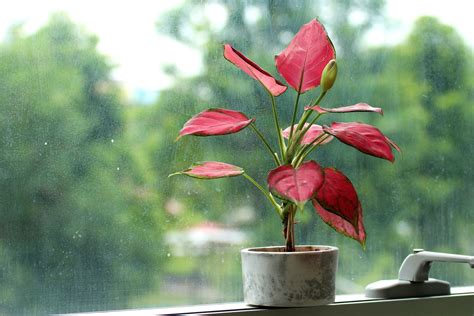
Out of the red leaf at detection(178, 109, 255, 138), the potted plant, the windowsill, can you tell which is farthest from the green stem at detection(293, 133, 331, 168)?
the windowsill

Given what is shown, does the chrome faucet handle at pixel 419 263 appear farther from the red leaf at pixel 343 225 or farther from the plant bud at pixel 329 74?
the plant bud at pixel 329 74

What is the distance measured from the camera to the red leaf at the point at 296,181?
1146 mm

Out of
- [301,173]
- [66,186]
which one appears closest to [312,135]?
[301,173]

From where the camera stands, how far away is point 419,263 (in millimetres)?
1445

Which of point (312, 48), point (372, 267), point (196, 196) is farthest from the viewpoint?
point (372, 267)

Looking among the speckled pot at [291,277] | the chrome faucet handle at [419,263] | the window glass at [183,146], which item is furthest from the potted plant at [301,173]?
the chrome faucet handle at [419,263]

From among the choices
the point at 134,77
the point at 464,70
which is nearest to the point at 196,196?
the point at 134,77

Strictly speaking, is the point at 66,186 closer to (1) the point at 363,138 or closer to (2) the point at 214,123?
(2) the point at 214,123

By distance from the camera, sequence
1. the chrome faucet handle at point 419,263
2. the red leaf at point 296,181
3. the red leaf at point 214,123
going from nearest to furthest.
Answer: the red leaf at point 296,181 → the red leaf at point 214,123 → the chrome faucet handle at point 419,263

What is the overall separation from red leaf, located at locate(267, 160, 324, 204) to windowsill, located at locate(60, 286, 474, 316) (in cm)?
24

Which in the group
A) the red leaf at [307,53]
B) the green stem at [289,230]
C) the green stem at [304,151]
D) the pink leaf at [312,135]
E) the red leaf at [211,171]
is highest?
the red leaf at [307,53]

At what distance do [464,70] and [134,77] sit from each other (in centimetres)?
72

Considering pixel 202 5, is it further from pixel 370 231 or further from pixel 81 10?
pixel 370 231

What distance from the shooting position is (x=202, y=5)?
142cm
